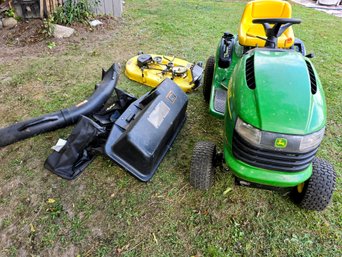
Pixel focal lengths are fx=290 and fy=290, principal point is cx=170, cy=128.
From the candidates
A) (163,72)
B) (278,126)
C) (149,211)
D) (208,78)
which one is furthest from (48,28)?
(278,126)

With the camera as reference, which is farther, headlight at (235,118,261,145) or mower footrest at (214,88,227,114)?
mower footrest at (214,88,227,114)

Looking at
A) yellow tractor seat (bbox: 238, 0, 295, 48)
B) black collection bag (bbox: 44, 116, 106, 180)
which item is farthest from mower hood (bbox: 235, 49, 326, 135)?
black collection bag (bbox: 44, 116, 106, 180)

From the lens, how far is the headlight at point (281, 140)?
1441 millimetres

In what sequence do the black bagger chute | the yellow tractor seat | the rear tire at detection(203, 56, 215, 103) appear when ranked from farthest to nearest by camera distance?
the rear tire at detection(203, 56, 215, 103), the yellow tractor seat, the black bagger chute

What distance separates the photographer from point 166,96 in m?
2.29

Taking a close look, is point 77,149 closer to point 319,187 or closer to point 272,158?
point 272,158

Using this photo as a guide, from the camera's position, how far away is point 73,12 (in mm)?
4816

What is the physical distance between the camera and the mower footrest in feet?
8.20

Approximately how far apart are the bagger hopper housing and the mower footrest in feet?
1.66

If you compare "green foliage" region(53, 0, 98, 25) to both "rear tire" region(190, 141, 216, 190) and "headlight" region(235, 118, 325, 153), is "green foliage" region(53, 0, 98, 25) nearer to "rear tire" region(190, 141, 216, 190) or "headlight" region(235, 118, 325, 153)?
"rear tire" region(190, 141, 216, 190)

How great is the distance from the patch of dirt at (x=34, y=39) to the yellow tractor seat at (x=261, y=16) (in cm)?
254

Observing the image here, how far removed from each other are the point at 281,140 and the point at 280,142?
12mm

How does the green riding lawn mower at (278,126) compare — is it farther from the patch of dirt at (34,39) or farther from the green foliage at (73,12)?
the green foliage at (73,12)

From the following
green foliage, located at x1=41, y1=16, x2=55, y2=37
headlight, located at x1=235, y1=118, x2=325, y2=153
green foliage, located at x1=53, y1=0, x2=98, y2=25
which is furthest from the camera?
green foliage, located at x1=53, y1=0, x2=98, y2=25
